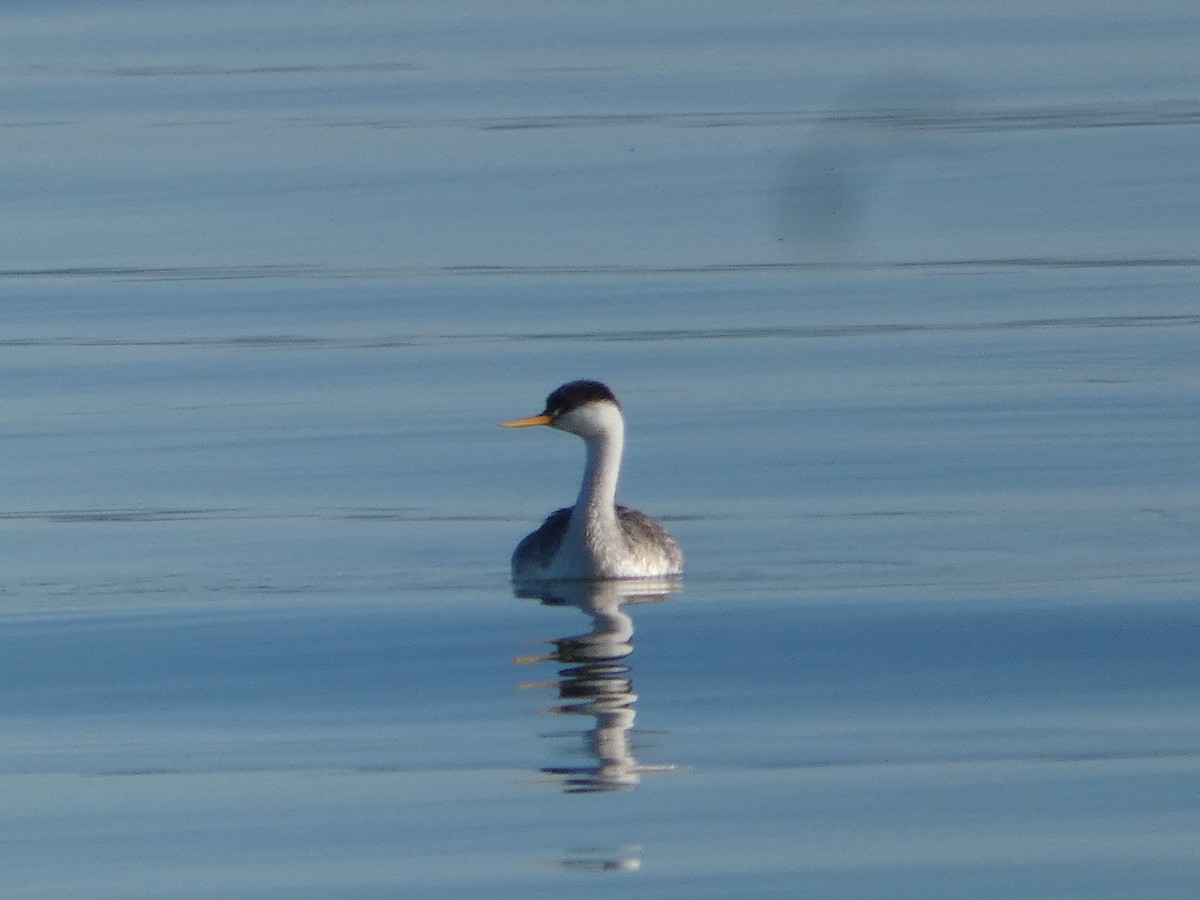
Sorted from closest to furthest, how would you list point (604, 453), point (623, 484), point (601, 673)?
1. point (601, 673)
2. point (604, 453)
3. point (623, 484)

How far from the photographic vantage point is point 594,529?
46.8 feet

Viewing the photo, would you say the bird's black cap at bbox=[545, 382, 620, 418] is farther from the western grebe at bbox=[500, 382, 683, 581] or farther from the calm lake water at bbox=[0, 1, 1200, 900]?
the calm lake water at bbox=[0, 1, 1200, 900]

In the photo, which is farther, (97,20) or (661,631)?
(97,20)

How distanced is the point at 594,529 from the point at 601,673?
262 cm

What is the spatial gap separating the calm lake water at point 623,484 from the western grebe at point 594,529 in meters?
0.24

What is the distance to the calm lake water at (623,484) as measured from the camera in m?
9.23

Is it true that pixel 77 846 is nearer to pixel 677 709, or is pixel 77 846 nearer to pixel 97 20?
pixel 677 709

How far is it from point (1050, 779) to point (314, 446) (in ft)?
27.1

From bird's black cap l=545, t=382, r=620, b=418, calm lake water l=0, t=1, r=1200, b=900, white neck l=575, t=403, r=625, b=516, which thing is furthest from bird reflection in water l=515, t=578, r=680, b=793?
bird's black cap l=545, t=382, r=620, b=418

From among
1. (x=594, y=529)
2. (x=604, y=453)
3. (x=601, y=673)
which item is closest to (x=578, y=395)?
(x=604, y=453)

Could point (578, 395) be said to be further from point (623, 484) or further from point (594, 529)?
point (623, 484)

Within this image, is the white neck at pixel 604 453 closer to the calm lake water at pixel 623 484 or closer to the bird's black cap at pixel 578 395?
the bird's black cap at pixel 578 395

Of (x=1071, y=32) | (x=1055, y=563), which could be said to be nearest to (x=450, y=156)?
(x=1071, y=32)

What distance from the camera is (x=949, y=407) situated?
17781mm
